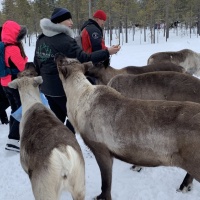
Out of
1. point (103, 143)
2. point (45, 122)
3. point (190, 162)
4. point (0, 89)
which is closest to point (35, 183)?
point (45, 122)

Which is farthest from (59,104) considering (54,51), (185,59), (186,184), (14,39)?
(185,59)

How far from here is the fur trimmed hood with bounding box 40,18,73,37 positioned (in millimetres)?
4305

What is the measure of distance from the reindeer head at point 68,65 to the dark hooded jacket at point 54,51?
0.25 meters

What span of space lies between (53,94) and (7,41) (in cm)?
147

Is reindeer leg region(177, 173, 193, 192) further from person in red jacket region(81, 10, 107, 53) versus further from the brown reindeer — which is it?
person in red jacket region(81, 10, 107, 53)

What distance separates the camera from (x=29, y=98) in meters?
4.07

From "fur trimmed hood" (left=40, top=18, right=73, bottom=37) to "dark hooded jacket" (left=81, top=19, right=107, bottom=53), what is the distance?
139 cm

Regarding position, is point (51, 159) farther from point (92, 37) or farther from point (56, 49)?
point (92, 37)

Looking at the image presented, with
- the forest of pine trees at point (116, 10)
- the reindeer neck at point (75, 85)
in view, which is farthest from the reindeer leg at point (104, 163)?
the forest of pine trees at point (116, 10)

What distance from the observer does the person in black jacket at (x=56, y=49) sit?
431cm

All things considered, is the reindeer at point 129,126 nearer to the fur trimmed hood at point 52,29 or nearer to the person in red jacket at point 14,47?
the fur trimmed hood at point 52,29

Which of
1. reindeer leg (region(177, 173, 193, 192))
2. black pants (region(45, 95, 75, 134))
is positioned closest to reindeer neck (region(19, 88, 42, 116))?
black pants (region(45, 95, 75, 134))

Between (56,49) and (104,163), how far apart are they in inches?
74.4

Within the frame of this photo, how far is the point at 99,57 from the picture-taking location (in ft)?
14.1
